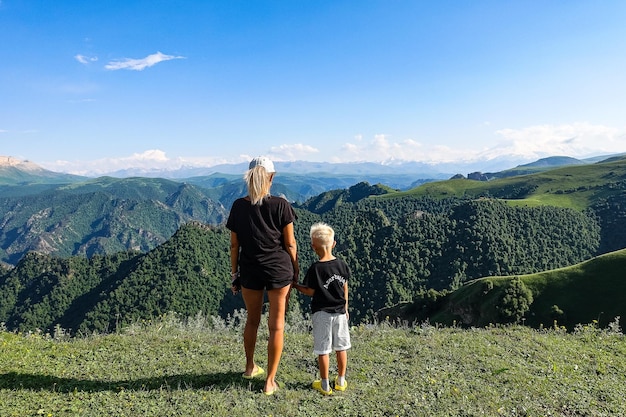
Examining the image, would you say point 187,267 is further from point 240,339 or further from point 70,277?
point 240,339

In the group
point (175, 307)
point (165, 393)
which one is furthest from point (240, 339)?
point (175, 307)

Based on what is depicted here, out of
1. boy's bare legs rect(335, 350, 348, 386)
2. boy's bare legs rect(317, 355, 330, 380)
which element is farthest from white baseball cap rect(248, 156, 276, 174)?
boy's bare legs rect(335, 350, 348, 386)

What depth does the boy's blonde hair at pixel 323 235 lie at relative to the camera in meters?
6.09

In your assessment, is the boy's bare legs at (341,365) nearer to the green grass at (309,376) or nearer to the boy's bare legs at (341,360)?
the boy's bare legs at (341,360)

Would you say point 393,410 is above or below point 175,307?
above

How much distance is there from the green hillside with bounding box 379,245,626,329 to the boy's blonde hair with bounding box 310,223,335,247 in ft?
143

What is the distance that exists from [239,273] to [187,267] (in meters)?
137

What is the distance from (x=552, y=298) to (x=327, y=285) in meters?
55.9

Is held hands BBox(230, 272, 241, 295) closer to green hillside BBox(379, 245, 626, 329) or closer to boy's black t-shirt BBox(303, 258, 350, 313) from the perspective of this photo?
boy's black t-shirt BBox(303, 258, 350, 313)

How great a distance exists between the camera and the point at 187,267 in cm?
13300

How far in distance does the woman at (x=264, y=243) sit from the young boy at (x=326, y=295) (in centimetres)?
42

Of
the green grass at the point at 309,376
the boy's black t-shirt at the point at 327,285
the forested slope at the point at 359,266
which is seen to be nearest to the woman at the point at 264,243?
the boy's black t-shirt at the point at 327,285

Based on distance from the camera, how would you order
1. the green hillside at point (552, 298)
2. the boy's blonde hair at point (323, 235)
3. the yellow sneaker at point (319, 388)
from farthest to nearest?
the green hillside at point (552, 298) → the yellow sneaker at point (319, 388) → the boy's blonde hair at point (323, 235)

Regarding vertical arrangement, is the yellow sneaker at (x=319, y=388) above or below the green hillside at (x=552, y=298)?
above
